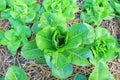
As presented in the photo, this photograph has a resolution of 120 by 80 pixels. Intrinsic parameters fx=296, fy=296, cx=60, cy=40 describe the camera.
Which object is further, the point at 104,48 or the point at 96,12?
the point at 96,12

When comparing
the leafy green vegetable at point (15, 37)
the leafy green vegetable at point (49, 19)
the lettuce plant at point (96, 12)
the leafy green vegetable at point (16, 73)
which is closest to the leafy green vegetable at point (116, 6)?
the lettuce plant at point (96, 12)

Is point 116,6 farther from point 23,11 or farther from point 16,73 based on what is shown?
point 16,73

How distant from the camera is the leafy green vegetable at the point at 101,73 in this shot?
154 centimetres

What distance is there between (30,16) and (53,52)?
285mm

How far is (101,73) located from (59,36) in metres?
0.29

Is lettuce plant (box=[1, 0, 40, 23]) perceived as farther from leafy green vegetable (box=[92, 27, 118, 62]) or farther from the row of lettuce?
leafy green vegetable (box=[92, 27, 118, 62])

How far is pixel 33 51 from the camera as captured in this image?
1.57 metres

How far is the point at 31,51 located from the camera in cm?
157

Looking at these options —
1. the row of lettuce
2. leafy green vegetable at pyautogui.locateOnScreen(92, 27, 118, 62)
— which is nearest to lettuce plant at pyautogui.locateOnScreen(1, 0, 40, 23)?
the row of lettuce

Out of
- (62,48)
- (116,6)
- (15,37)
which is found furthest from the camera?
(116,6)

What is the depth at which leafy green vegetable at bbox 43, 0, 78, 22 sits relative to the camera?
5.53 feet

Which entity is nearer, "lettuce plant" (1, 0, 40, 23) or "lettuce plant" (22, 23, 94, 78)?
"lettuce plant" (22, 23, 94, 78)

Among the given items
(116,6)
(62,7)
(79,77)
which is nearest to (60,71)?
(79,77)

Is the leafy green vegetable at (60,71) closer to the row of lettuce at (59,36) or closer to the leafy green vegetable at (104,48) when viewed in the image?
the row of lettuce at (59,36)
